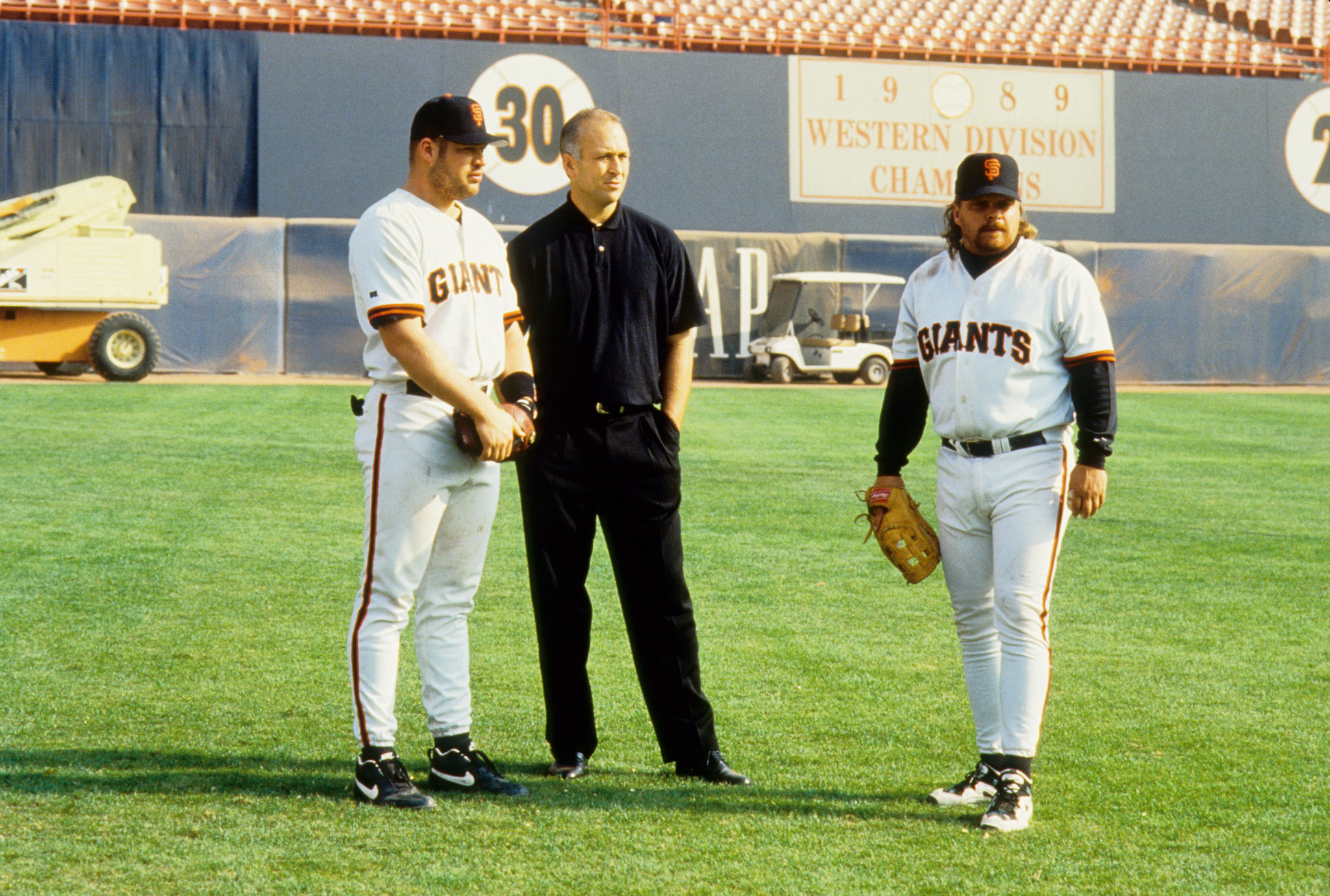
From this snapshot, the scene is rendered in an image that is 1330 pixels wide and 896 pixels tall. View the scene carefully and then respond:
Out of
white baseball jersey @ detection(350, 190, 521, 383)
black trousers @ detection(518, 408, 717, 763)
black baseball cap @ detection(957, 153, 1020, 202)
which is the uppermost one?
black baseball cap @ detection(957, 153, 1020, 202)

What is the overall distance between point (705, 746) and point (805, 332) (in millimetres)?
18563

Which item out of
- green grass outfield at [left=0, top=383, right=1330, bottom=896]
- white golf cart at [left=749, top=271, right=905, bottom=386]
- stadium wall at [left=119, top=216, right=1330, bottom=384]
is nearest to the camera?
green grass outfield at [left=0, top=383, right=1330, bottom=896]

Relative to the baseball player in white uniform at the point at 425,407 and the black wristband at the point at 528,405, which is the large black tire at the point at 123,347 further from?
the black wristband at the point at 528,405

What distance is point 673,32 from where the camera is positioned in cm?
2583

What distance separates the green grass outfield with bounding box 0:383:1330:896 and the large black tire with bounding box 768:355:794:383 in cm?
1212

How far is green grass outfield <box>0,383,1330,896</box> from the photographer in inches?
121

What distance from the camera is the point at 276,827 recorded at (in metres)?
3.24

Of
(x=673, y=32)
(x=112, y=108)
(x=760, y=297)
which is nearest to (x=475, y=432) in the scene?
(x=760, y=297)

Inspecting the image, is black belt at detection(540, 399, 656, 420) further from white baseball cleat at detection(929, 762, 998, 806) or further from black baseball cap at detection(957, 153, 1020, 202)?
white baseball cleat at detection(929, 762, 998, 806)

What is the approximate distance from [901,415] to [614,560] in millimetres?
901

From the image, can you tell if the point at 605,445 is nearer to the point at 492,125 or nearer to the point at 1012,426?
the point at 1012,426

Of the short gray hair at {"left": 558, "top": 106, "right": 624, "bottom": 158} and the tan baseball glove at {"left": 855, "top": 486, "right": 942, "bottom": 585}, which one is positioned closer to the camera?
the short gray hair at {"left": 558, "top": 106, "right": 624, "bottom": 158}

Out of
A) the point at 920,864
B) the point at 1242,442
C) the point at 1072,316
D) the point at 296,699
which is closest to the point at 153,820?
the point at 296,699

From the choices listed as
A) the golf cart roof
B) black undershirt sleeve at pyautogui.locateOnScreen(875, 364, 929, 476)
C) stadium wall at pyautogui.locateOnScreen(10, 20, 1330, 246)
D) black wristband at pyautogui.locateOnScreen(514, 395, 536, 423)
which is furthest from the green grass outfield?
stadium wall at pyautogui.locateOnScreen(10, 20, 1330, 246)
